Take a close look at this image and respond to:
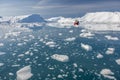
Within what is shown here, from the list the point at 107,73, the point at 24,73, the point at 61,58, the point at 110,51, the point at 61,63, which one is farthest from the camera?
the point at 110,51

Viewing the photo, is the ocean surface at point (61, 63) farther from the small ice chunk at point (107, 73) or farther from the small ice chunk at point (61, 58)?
the small ice chunk at point (61, 58)

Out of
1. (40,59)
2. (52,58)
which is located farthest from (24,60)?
(52,58)

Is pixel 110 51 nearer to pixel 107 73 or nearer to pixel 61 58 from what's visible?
pixel 61 58

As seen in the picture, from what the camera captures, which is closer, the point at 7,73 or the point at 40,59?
the point at 7,73

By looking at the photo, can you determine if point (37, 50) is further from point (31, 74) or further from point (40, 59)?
point (31, 74)

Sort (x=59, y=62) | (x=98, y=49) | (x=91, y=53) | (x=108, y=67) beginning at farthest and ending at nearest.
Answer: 1. (x=98, y=49)
2. (x=91, y=53)
3. (x=59, y=62)
4. (x=108, y=67)

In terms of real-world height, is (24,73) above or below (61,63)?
above

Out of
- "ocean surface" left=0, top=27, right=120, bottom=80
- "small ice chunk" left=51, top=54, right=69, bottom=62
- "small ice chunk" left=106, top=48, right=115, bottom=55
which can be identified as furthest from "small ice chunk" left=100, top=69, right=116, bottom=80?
"small ice chunk" left=106, top=48, right=115, bottom=55

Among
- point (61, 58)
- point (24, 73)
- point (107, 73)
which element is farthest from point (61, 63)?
point (107, 73)

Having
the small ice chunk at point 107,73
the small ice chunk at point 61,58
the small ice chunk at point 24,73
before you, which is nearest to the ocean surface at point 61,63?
the small ice chunk at point 107,73
